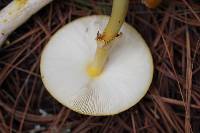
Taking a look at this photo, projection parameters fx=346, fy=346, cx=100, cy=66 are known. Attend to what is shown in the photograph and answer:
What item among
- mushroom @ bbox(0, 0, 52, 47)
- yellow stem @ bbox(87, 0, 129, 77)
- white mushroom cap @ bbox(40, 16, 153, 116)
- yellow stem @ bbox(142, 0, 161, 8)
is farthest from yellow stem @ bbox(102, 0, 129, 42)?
mushroom @ bbox(0, 0, 52, 47)

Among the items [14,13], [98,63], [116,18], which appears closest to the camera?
[116,18]

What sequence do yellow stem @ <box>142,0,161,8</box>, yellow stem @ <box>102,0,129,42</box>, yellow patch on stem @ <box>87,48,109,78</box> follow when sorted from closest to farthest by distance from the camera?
yellow stem @ <box>102,0,129,42</box>, yellow patch on stem @ <box>87,48,109,78</box>, yellow stem @ <box>142,0,161,8</box>

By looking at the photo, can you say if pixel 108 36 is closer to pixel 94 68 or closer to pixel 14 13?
pixel 94 68

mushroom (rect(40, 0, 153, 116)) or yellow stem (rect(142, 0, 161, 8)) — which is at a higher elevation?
yellow stem (rect(142, 0, 161, 8))

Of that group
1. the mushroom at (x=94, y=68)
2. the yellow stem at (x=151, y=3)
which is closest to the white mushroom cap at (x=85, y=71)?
the mushroom at (x=94, y=68)

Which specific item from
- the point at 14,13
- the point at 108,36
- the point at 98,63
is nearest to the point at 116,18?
the point at 108,36

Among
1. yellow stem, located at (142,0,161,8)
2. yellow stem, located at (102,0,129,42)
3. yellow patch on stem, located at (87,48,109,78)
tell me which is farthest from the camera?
yellow stem, located at (142,0,161,8)

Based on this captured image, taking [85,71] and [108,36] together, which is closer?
[108,36]

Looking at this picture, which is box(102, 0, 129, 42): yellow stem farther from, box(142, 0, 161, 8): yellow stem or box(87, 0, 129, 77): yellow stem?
box(142, 0, 161, 8): yellow stem
